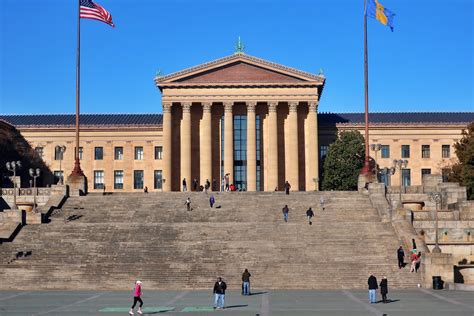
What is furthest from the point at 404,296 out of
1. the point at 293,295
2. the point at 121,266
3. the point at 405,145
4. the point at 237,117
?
the point at 405,145

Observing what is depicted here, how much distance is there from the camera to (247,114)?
9544cm

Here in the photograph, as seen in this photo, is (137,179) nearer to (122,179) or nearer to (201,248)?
(122,179)

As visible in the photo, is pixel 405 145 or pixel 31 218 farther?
pixel 405 145

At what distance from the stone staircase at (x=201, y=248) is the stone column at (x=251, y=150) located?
98.2 feet

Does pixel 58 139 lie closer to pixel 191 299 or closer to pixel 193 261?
pixel 193 261

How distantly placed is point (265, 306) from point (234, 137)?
202 ft

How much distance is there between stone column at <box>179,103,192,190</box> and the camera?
93938 millimetres

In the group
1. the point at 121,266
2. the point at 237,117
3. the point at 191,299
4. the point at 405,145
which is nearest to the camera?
the point at 191,299

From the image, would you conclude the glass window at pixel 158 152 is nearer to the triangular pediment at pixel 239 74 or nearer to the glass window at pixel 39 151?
the triangular pediment at pixel 239 74

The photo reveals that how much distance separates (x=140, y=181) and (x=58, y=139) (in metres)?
12.5

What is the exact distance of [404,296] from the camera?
132ft

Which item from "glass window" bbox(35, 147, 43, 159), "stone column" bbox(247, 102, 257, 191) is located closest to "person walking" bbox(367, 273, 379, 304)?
"stone column" bbox(247, 102, 257, 191)

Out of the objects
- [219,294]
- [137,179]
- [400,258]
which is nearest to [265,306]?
[219,294]

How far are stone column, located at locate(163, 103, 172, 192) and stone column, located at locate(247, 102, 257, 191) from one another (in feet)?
30.1
